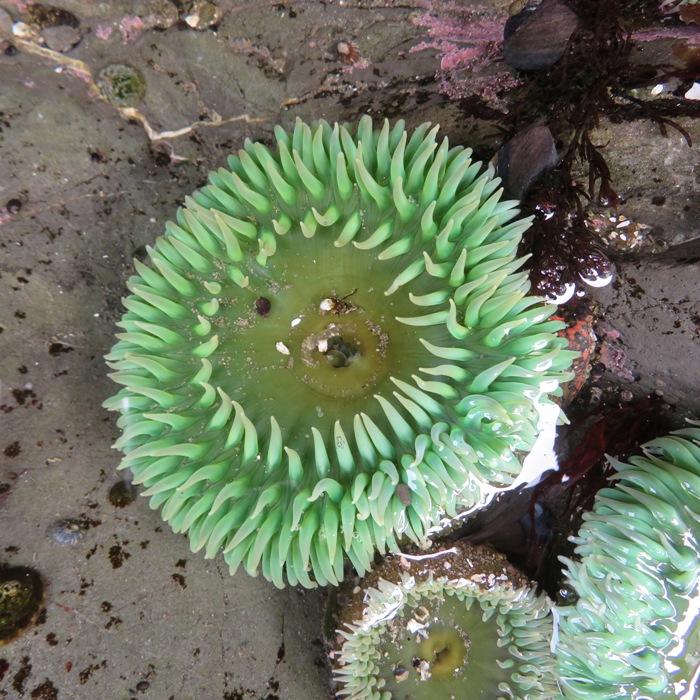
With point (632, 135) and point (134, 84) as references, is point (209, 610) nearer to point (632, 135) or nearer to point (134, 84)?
point (134, 84)

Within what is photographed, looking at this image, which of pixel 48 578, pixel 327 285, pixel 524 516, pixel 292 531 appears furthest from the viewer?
pixel 524 516

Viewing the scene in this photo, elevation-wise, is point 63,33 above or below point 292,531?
above

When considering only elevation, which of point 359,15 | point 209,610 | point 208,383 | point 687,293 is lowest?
point 209,610

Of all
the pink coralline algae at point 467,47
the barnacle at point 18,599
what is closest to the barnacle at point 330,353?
the pink coralline algae at point 467,47

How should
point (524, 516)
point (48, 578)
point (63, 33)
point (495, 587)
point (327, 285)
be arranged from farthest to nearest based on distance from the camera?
point (524, 516) < point (495, 587) < point (48, 578) < point (327, 285) < point (63, 33)

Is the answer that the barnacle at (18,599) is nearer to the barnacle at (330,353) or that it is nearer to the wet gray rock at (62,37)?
the barnacle at (330,353)

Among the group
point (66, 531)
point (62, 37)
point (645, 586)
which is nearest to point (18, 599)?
point (66, 531)

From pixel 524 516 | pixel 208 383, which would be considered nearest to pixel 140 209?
pixel 208 383

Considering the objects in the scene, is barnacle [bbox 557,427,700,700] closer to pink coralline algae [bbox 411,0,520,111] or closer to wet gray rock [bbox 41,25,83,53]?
pink coralline algae [bbox 411,0,520,111]
